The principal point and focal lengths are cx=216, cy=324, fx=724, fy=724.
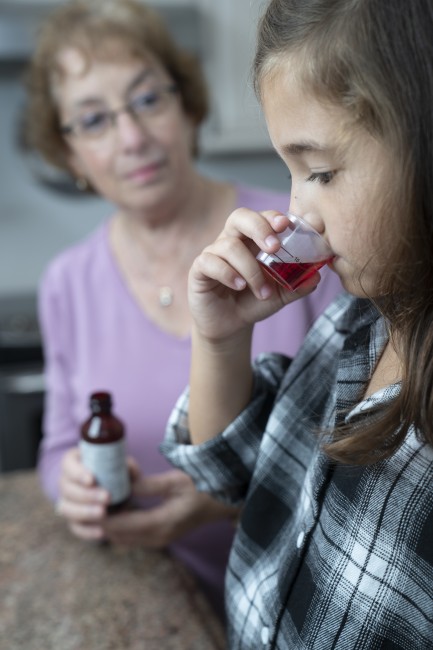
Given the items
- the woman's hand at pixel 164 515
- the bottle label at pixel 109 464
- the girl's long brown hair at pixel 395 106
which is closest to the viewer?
the girl's long brown hair at pixel 395 106

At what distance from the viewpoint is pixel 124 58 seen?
50.9 inches

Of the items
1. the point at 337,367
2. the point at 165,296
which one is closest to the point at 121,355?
the point at 165,296

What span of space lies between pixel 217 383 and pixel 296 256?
0.22 metres

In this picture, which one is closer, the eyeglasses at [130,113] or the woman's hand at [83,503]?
the woman's hand at [83,503]

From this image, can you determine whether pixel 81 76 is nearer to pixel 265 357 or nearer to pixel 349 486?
pixel 265 357

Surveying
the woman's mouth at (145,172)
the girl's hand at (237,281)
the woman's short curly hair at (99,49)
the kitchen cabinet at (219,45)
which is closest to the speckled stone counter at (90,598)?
the girl's hand at (237,281)

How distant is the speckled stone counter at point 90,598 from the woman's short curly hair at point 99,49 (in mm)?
809

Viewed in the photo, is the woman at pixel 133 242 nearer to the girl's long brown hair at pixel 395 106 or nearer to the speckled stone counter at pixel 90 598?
the speckled stone counter at pixel 90 598

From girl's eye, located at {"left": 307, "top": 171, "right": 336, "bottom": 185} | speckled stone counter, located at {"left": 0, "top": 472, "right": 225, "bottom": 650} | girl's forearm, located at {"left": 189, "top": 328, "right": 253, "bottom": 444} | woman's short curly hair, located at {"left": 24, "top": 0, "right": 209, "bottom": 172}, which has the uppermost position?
woman's short curly hair, located at {"left": 24, "top": 0, "right": 209, "bottom": 172}

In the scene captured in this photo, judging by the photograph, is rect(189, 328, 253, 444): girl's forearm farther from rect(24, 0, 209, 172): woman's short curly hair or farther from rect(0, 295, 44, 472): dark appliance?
rect(0, 295, 44, 472): dark appliance

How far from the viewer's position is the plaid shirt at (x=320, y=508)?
0.57 metres

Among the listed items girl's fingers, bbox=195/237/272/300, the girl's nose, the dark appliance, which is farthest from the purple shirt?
the dark appliance

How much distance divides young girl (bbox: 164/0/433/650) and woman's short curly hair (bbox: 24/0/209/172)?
765 millimetres

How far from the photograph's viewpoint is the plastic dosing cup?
560 millimetres
